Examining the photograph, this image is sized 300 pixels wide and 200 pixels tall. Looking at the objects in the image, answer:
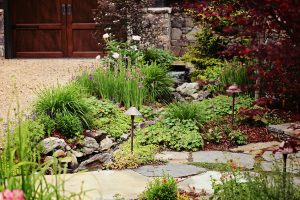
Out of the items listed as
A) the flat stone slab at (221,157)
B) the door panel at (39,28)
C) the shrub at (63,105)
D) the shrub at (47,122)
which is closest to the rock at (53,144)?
the shrub at (47,122)

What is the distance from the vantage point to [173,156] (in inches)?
245

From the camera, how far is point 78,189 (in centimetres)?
481

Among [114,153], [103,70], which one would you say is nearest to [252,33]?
[114,153]

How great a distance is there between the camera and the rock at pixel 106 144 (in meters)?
6.69

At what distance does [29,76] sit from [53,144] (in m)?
4.19

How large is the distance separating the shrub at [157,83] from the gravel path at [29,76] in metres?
1.19

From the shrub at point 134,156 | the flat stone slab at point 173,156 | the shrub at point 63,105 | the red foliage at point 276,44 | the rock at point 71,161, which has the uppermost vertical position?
the red foliage at point 276,44

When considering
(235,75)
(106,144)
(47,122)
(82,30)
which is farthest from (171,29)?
(47,122)

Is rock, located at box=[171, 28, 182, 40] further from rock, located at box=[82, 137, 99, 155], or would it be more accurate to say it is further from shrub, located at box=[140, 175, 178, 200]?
shrub, located at box=[140, 175, 178, 200]

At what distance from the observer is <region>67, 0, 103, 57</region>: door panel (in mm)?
12492

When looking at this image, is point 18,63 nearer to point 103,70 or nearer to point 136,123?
point 103,70

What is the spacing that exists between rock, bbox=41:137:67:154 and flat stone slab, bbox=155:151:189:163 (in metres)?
1.07

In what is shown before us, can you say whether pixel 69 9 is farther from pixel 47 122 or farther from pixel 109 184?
pixel 109 184

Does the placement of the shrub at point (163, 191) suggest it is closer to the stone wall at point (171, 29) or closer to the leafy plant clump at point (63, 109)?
the leafy plant clump at point (63, 109)
